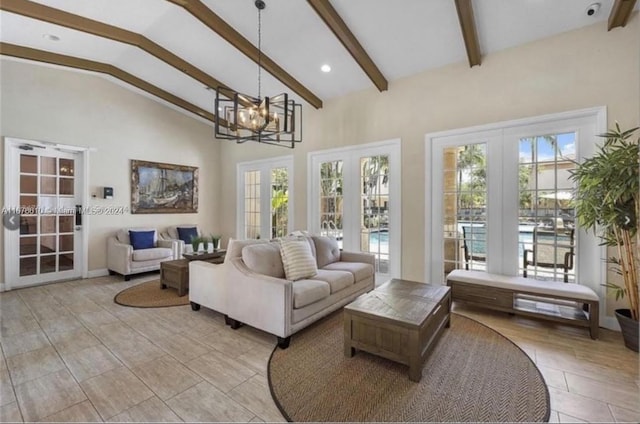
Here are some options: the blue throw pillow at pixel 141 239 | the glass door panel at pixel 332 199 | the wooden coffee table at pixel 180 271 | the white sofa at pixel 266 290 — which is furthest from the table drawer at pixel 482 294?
the blue throw pillow at pixel 141 239

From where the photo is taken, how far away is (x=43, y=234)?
471 centimetres

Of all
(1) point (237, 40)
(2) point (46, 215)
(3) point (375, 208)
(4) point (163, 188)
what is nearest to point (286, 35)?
(1) point (237, 40)

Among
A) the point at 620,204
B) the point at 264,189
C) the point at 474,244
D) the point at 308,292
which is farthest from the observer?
the point at 264,189

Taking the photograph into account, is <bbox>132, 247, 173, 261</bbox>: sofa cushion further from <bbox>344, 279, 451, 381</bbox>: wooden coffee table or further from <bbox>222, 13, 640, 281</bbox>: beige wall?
<bbox>344, 279, 451, 381</bbox>: wooden coffee table

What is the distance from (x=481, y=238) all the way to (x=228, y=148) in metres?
5.74

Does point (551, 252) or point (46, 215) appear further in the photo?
point (46, 215)

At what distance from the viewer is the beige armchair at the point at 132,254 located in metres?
4.89

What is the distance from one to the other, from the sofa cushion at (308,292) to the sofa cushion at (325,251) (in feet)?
2.79

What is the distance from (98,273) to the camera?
5227 mm

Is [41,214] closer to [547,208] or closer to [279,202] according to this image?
[279,202]

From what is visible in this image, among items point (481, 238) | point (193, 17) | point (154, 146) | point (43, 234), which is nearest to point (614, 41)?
point (481, 238)

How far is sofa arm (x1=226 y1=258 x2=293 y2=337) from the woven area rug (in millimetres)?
1258

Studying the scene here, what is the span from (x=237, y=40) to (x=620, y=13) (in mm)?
4166

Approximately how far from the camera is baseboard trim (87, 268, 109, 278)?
16.9 ft
